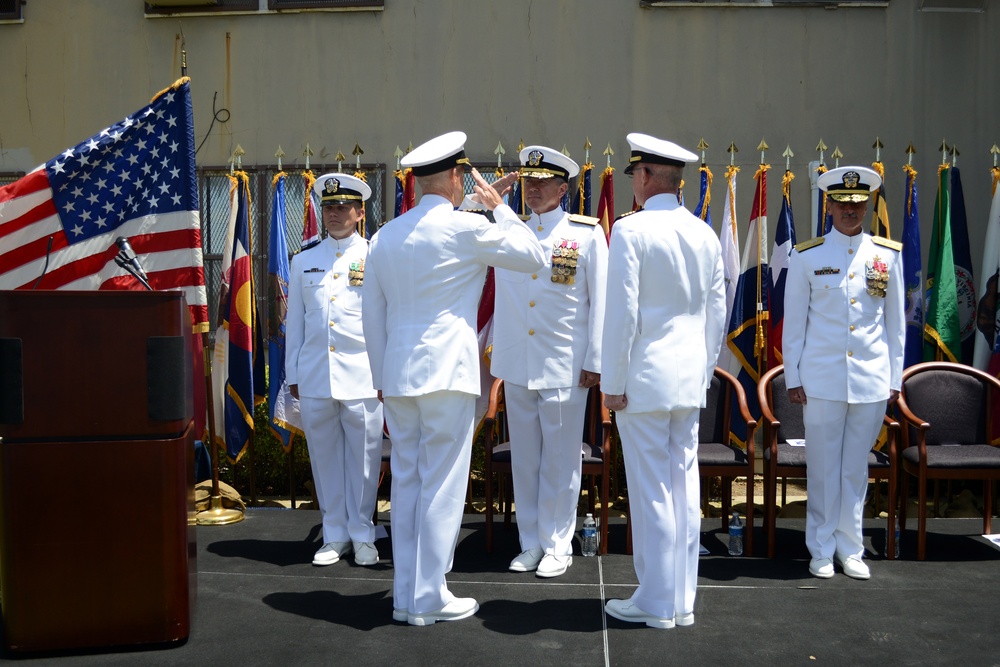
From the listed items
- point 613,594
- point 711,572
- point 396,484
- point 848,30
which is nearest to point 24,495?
point 396,484

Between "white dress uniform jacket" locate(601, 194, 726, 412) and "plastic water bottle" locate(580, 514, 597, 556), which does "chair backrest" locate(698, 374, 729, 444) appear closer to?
"plastic water bottle" locate(580, 514, 597, 556)

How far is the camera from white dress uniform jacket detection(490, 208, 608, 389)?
470cm

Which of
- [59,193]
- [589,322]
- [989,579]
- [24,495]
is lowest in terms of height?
[989,579]

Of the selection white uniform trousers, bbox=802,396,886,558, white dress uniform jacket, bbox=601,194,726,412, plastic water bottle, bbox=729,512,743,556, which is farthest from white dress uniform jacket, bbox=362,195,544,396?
plastic water bottle, bbox=729,512,743,556

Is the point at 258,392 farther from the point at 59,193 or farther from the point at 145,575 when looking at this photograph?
the point at 145,575

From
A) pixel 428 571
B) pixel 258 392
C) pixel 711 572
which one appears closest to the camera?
pixel 428 571

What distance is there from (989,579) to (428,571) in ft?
8.47

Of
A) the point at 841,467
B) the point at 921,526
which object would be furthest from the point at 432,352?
the point at 921,526

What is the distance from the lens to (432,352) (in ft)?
12.7

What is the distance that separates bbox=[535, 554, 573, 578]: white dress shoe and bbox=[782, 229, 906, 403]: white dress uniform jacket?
1.36m

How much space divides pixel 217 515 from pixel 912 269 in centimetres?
440

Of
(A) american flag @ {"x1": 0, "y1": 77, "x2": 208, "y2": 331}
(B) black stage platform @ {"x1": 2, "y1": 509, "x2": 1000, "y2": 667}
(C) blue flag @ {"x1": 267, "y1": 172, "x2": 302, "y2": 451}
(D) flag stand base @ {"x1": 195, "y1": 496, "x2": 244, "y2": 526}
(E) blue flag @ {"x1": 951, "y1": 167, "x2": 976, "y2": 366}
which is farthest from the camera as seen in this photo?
(E) blue flag @ {"x1": 951, "y1": 167, "x2": 976, "y2": 366}

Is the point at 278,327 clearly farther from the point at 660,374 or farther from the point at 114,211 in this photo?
the point at 660,374

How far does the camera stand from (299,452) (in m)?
6.62
